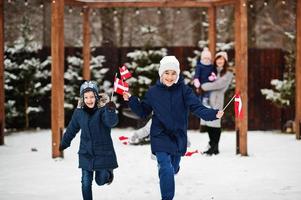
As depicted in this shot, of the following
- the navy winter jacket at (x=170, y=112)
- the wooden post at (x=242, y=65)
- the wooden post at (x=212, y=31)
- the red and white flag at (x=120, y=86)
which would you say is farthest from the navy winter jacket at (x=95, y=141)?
the wooden post at (x=212, y=31)

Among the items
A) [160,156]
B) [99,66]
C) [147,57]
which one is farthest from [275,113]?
[160,156]

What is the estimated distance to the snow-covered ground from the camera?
6449mm

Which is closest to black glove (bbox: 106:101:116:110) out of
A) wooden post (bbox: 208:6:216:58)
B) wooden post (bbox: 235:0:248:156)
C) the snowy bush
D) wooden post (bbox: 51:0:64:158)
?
wooden post (bbox: 51:0:64:158)

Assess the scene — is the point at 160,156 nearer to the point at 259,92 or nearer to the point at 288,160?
the point at 288,160

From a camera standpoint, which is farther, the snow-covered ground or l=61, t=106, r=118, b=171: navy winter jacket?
the snow-covered ground

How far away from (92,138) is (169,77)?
1103 mm

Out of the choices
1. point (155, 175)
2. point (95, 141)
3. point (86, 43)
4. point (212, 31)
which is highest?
point (212, 31)

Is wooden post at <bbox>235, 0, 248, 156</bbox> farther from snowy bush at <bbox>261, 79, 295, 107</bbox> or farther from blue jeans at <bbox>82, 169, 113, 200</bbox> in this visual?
blue jeans at <bbox>82, 169, 113, 200</bbox>

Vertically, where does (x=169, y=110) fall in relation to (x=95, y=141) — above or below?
above

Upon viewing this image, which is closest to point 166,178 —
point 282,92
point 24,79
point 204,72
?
point 204,72

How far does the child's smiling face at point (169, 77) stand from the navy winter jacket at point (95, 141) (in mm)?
800

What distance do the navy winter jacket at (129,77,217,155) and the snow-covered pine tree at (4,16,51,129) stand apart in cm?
790

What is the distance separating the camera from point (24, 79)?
44.5ft

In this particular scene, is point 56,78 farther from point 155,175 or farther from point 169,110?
point 169,110
